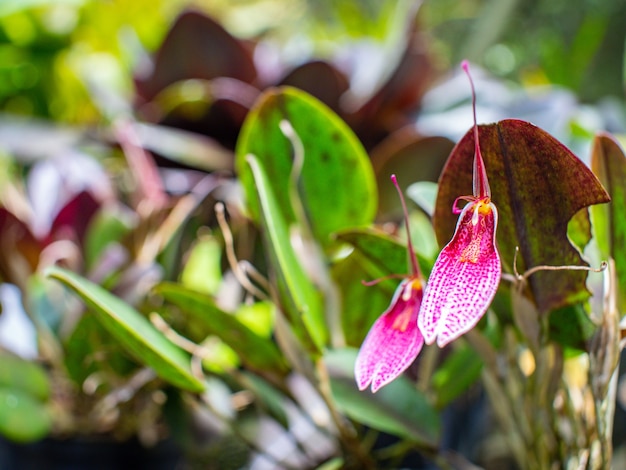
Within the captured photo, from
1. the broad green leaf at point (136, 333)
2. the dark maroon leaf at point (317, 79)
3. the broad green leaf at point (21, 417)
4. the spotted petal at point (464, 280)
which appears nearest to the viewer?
the spotted petal at point (464, 280)

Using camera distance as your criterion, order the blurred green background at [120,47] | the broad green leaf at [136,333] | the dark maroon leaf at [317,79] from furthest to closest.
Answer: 1. the blurred green background at [120,47]
2. the dark maroon leaf at [317,79]
3. the broad green leaf at [136,333]

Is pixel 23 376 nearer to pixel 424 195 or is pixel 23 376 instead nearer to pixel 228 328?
pixel 228 328

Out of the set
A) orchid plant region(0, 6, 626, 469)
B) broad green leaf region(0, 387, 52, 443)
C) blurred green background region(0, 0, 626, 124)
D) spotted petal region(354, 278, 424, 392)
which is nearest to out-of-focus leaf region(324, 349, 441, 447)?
orchid plant region(0, 6, 626, 469)

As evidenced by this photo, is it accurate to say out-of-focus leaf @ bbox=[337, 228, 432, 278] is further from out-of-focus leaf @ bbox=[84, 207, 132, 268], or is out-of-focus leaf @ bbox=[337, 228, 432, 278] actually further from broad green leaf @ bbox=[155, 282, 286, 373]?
out-of-focus leaf @ bbox=[84, 207, 132, 268]

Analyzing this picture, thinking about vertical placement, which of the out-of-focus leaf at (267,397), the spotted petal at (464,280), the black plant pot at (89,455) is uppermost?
the spotted petal at (464,280)

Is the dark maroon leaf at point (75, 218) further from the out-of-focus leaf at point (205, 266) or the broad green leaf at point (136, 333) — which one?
the broad green leaf at point (136, 333)

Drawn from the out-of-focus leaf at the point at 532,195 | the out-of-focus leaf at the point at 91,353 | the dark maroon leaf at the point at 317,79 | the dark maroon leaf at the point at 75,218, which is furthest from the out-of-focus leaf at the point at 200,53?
the out-of-focus leaf at the point at 532,195

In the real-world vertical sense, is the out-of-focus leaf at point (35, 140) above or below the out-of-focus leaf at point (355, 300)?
above

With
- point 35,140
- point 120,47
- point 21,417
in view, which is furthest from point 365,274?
point 120,47
